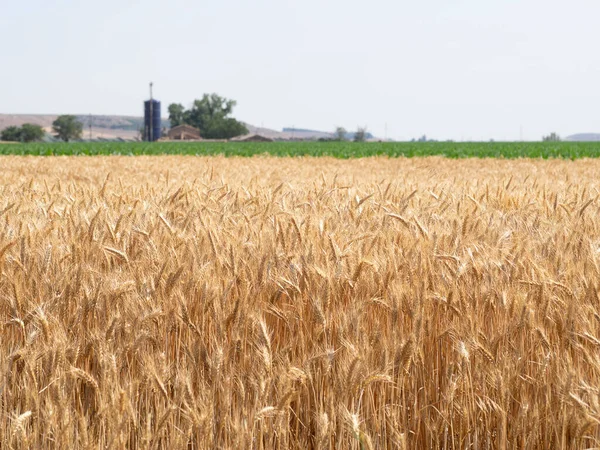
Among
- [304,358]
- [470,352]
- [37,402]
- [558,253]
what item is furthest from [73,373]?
[558,253]

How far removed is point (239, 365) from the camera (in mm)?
2379

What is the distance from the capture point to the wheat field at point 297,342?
6.63 ft

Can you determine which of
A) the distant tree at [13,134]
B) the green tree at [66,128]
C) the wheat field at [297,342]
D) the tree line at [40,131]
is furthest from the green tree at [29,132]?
the wheat field at [297,342]

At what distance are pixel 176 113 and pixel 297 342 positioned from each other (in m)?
121

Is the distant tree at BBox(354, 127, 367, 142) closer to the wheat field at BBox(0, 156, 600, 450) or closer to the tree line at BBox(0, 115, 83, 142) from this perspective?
→ the tree line at BBox(0, 115, 83, 142)

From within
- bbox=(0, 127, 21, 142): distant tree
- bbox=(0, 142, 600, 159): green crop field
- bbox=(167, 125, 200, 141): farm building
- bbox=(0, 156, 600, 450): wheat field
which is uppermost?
bbox=(167, 125, 200, 141): farm building

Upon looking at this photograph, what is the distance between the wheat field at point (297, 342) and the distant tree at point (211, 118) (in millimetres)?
105654

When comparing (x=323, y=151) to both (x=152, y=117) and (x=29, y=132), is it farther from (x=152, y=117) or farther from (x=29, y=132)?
(x=29, y=132)

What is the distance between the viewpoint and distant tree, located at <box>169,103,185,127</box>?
394ft

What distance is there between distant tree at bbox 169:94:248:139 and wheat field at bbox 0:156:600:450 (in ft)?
347

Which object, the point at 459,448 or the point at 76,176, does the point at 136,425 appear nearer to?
the point at 459,448

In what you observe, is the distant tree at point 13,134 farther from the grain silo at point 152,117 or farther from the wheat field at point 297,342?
the wheat field at point 297,342

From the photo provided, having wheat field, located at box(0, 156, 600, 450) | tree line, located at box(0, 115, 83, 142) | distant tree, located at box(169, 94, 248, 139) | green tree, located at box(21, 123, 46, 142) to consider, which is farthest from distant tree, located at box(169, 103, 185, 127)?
wheat field, located at box(0, 156, 600, 450)

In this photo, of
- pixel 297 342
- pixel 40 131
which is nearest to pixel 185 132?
pixel 40 131
